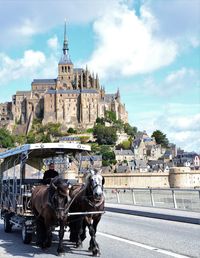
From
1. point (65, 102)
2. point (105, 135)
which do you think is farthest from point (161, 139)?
point (65, 102)

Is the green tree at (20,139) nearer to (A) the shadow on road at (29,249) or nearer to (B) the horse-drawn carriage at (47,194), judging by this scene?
(B) the horse-drawn carriage at (47,194)

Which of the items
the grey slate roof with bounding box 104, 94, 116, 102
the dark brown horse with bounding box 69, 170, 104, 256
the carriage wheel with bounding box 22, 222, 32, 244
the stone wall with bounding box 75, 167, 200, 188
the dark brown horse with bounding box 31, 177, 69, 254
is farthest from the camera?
the grey slate roof with bounding box 104, 94, 116, 102

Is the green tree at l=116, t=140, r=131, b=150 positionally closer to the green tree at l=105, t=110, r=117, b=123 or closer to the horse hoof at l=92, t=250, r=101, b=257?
the green tree at l=105, t=110, r=117, b=123

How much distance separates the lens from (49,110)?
155 m

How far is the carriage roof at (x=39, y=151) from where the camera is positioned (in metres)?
11.9

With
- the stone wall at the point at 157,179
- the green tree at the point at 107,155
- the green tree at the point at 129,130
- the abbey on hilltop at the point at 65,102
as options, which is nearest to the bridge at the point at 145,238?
the stone wall at the point at 157,179

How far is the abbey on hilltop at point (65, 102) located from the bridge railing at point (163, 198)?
123 meters

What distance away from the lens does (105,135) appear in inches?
5453

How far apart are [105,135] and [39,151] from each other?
125786 millimetres

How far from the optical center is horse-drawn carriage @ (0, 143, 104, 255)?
9578mm

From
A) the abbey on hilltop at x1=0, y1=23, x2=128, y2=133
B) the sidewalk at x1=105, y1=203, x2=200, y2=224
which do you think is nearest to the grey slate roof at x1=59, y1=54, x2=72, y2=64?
the abbey on hilltop at x1=0, y1=23, x2=128, y2=133

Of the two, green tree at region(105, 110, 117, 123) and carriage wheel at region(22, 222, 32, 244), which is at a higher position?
green tree at region(105, 110, 117, 123)

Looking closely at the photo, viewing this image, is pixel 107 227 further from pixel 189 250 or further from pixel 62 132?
pixel 62 132

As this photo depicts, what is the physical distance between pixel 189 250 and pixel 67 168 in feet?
15.3
